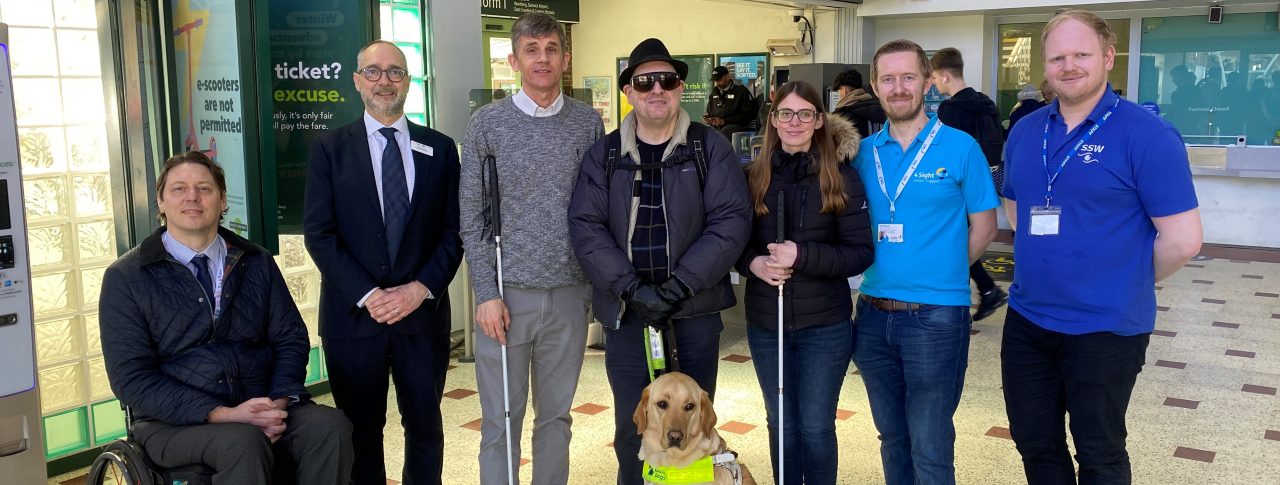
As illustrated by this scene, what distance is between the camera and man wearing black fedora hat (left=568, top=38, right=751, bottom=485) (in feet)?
9.66

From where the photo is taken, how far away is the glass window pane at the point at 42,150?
4016 millimetres

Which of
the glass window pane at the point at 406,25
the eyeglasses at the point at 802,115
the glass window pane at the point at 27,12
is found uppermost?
the glass window pane at the point at 406,25

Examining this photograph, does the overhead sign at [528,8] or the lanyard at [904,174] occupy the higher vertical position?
the overhead sign at [528,8]

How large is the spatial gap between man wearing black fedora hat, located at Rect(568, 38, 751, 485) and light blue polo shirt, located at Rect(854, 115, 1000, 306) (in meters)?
0.46

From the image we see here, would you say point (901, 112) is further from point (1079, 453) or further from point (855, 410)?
point (855, 410)

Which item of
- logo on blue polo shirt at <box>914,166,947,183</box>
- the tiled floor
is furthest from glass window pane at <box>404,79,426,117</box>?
logo on blue polo shirt at <box>914,166,947,183</box>

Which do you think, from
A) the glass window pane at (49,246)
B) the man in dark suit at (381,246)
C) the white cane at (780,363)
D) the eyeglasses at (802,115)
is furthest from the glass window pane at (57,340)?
the eyeglasses at (802,115)

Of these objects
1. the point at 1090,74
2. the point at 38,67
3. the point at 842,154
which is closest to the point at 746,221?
the point at 842,154

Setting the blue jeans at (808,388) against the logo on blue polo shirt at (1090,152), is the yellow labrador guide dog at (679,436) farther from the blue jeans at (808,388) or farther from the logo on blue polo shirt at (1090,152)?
the logo on blue polo shirt at (1090,152)

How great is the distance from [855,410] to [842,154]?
236cm

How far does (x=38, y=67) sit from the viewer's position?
13.1 feet

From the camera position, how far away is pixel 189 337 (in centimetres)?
292

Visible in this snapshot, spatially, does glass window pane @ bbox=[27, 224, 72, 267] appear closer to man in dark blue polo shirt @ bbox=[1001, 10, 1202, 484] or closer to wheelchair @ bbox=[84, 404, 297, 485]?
wheelchair @ bbox=[84, 404, 297, 485]

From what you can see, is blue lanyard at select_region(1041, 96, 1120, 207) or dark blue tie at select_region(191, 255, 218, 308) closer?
blue lanyard at select_region(1041, 96, 1120, 207)
